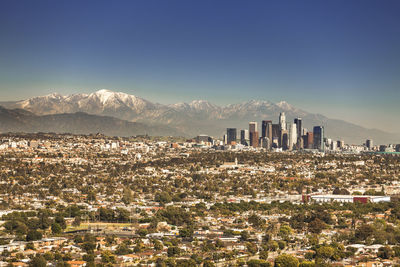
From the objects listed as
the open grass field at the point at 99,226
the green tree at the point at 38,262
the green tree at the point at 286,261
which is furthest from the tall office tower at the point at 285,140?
the green tree at the point at 38,262

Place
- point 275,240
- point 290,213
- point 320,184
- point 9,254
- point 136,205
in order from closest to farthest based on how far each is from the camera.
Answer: point 9,254 < point 275,240 < point 290,213 < point 136,205 < point 320,184

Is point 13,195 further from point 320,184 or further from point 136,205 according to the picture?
point 320,184

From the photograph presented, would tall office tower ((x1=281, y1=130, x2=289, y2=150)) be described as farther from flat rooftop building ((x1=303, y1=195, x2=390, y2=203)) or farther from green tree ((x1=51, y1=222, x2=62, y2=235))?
green tree ((x1=51, y1=222, x2=62, y2=235))

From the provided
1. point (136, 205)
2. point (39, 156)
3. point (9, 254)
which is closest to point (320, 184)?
point (136, 205)

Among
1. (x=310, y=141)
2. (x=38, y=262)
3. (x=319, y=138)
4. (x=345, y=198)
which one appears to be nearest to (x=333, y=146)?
(x=319, y=138)

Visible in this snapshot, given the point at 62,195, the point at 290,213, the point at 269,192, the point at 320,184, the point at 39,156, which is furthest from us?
the point at 39,156

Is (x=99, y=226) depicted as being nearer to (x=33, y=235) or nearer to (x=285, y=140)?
(x=33, y=235)

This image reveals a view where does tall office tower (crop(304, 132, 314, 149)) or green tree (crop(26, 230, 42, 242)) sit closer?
green tree (crop(26, 230, 42, 242))

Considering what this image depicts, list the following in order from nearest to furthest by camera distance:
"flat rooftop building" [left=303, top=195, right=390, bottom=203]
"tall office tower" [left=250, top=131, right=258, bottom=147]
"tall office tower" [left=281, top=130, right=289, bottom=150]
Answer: "flat rooftop building" [left=303, top=195, right=390, bottom=203] → "tall office tower" [left=281, top=130, right=289, bottom=150] → "tall office tower" [left=250, top=131, right=258, bottom=147]

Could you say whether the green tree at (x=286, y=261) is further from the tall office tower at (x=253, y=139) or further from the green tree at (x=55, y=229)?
the tall office tower at (x=253, y=139)

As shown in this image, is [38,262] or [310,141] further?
[310,141]

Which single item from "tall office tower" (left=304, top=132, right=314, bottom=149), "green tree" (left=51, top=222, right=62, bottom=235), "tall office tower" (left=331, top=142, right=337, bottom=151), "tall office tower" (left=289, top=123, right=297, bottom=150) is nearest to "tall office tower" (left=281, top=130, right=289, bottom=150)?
"tall office tower" (left=289, top=123, right=297, bottom=150)
